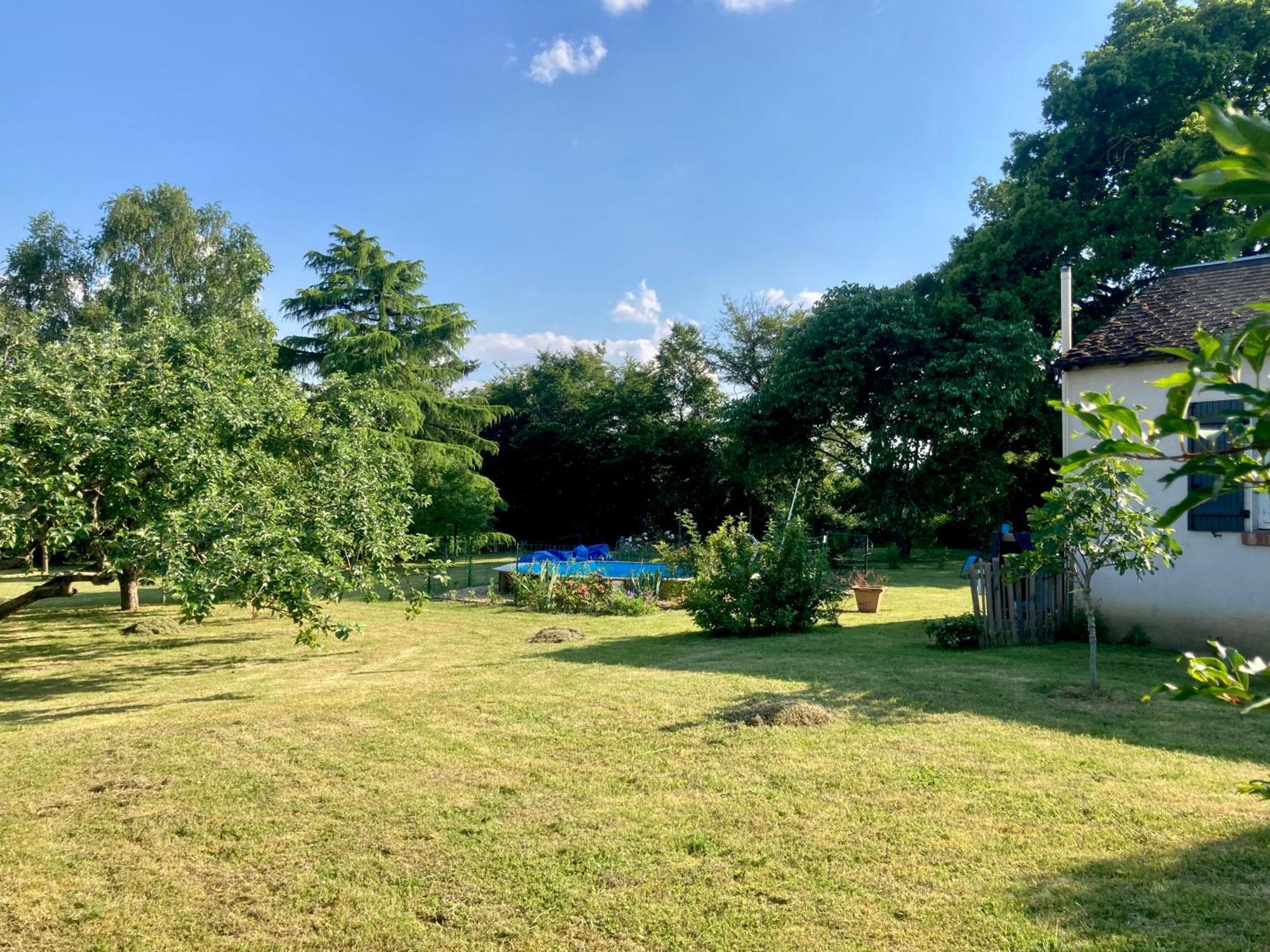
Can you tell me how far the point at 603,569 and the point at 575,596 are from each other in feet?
14.3

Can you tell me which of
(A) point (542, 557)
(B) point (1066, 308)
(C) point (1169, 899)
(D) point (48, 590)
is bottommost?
(C) point (1169, 899)

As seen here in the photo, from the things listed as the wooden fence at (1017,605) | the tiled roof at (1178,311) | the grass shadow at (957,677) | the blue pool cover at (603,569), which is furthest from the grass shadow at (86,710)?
the tiled roof at (1178,311)

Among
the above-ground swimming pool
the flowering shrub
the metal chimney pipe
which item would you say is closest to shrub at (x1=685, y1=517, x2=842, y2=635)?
the flowering shrub

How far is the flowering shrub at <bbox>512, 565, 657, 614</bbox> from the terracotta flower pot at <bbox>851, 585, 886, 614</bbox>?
13.3 feet

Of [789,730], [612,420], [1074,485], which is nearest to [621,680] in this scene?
[789,730]

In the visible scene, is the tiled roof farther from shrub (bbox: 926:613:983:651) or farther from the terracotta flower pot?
the terracotta flower pot

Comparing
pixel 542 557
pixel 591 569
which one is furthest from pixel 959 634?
pixel 542 557

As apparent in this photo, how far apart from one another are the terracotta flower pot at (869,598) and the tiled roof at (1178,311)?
5.43 m

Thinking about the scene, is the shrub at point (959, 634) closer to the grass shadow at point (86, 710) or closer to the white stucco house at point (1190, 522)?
the white stucco house at point (1190, 522)

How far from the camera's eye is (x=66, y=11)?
30.7 ft

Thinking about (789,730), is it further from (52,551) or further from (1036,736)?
(52,551)

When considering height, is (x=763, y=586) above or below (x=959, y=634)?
above

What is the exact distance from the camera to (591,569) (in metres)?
19.3

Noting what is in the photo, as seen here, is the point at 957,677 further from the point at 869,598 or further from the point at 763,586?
the point at 869,598
